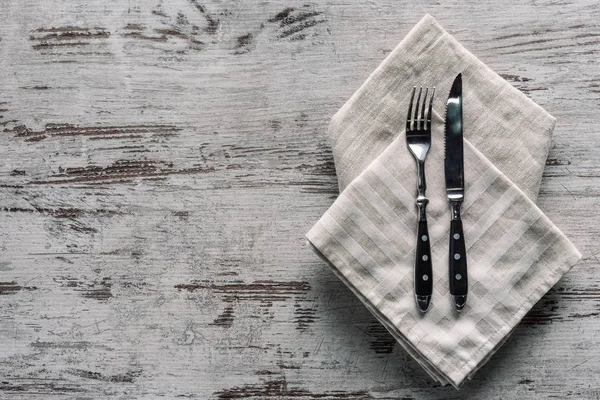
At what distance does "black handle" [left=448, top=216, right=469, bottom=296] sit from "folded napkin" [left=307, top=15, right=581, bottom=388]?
0.01m

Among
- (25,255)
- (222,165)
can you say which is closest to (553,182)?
(222,165)

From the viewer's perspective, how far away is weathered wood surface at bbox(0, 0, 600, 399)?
0.85 m

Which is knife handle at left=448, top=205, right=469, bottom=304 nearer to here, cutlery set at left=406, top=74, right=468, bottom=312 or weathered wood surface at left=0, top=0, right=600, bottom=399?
cutlery set at left=406, top=74, right=468, bottom=312

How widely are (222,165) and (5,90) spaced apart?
33 centimetres

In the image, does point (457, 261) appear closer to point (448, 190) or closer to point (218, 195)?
point (448, 190)

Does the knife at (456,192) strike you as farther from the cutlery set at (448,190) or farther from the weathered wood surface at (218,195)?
the weathered wood surface at (218,195)

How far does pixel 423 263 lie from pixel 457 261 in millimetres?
42

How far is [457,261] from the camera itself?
784 mm

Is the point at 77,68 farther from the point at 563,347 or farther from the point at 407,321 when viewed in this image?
the point at 563,347

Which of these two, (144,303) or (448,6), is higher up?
(448,6)

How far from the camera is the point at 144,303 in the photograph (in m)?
0.88

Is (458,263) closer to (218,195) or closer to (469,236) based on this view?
(469,236)

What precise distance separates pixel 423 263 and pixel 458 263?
43 millimetres

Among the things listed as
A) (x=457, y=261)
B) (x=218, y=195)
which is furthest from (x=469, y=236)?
(x=218, y=195)
